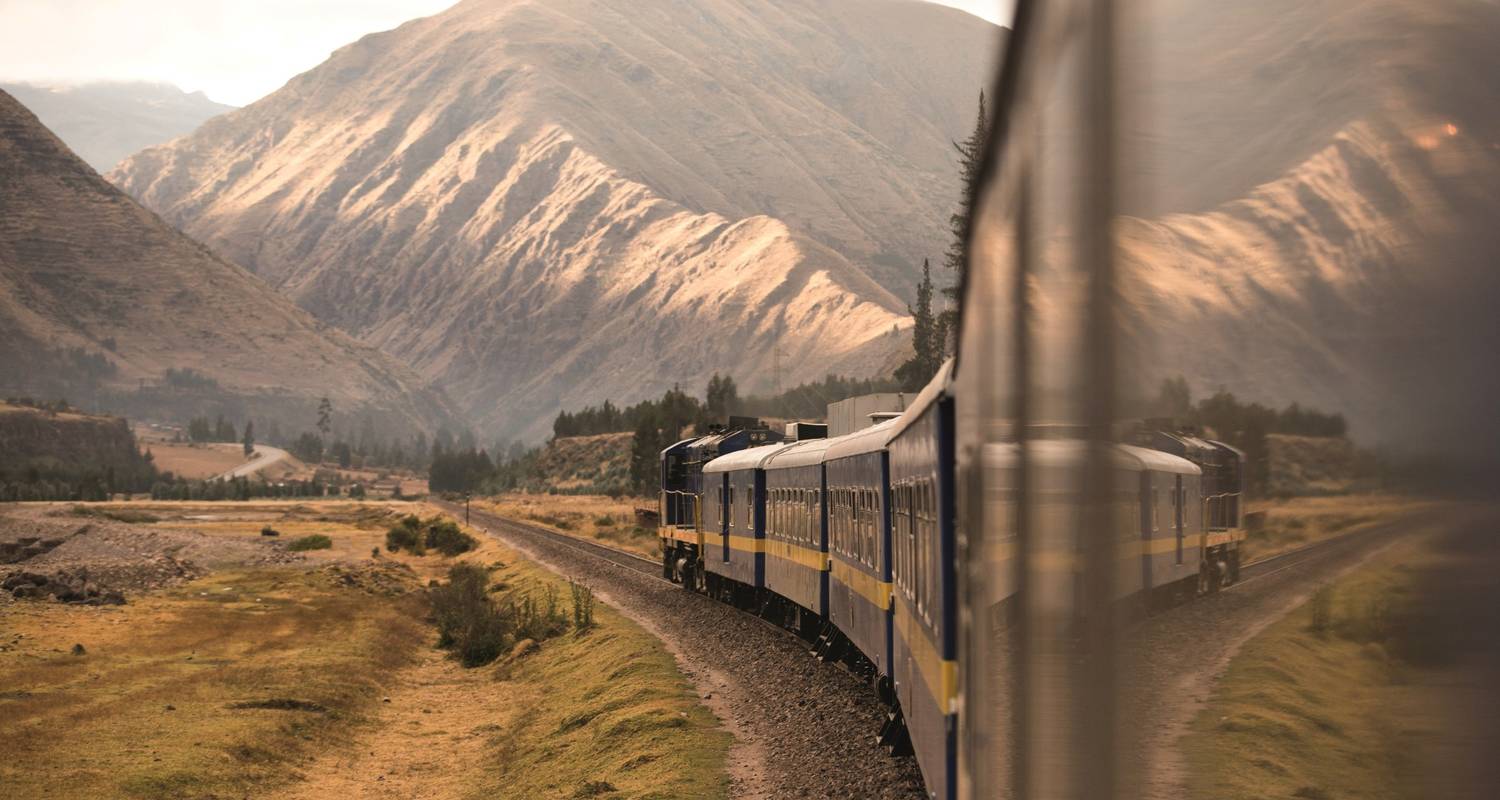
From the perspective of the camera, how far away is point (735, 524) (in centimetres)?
2794

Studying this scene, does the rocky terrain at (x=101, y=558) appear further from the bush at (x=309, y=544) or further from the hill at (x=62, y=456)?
the hill at (x=62, y=456)

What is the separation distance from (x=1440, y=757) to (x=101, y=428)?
21647cm

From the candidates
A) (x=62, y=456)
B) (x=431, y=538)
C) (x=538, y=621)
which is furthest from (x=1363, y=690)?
(x=62, y=456)

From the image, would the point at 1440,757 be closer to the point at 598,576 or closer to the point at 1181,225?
the point at 1181,225

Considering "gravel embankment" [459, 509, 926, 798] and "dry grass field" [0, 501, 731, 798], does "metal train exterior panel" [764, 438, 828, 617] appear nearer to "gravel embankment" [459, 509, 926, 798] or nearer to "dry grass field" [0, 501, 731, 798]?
"gravel embankment" [459, 509, 926, 798]

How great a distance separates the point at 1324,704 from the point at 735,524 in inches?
1041

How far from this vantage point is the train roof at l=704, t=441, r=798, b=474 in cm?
2559

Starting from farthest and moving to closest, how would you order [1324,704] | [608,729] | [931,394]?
[608,729]
[931,394]
[1324,704]

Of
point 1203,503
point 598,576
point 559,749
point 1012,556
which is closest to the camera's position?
point 1203,503

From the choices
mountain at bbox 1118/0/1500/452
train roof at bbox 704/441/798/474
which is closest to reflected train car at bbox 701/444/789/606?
train roof at bbox 704/441/798/474

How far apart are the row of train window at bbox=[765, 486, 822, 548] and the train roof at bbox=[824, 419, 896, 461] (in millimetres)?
1667

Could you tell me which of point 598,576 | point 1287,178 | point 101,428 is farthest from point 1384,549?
point 101,428

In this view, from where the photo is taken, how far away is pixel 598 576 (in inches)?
1674

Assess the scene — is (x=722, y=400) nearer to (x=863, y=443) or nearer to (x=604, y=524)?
(x=604, y=524)
